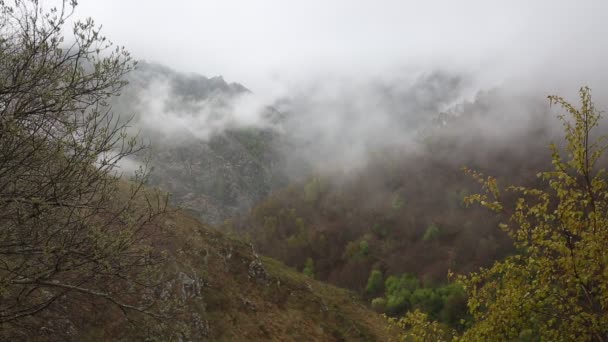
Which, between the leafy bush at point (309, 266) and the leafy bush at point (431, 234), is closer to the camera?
the leafy bush at point (309, 266)

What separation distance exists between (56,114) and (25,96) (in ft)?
2.36

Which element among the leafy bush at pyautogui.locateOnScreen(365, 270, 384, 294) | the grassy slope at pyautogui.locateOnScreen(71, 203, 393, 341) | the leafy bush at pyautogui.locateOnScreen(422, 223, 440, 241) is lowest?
the grassy slope at pyautogui.locateOnScreen(71, 203, 393, 341)

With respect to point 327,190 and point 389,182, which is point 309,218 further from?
point 389,182

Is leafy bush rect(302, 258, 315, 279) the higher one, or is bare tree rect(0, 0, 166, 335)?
leafy bush rect(302, 258, 315, 279)

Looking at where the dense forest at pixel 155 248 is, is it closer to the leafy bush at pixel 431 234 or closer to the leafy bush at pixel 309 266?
the leafy bush at pixel 309 266

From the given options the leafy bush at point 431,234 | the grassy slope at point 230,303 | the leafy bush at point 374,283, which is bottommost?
the grassy slope at point 230,303

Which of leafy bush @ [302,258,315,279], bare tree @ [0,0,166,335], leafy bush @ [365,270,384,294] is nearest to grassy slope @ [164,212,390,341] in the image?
bare tree @ [0,0,166,335]

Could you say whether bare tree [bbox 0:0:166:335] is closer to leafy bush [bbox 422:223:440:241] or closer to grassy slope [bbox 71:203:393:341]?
grassy slope [bbox 71:203:393:341]

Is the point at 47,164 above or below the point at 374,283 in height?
below

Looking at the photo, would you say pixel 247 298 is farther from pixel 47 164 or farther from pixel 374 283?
pixel 374 283

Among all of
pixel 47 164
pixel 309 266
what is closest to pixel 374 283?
pixel 309 266

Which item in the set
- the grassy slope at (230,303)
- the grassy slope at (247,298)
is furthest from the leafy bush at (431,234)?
the grassy slope at (247,298)

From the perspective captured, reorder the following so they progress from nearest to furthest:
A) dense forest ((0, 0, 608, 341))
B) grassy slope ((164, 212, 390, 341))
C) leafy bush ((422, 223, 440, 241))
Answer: dense forest ((0, 0, 608, 341)), grassy slope ((164, 212, 390, 341)), leafy bush ((422, 223, 440, 241))

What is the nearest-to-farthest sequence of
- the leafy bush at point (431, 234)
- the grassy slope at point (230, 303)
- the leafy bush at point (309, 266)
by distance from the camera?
the grassy slope at point (230, 303)
the leafy bush at point (309, 266)
the leafy bush at point (431, 234)
